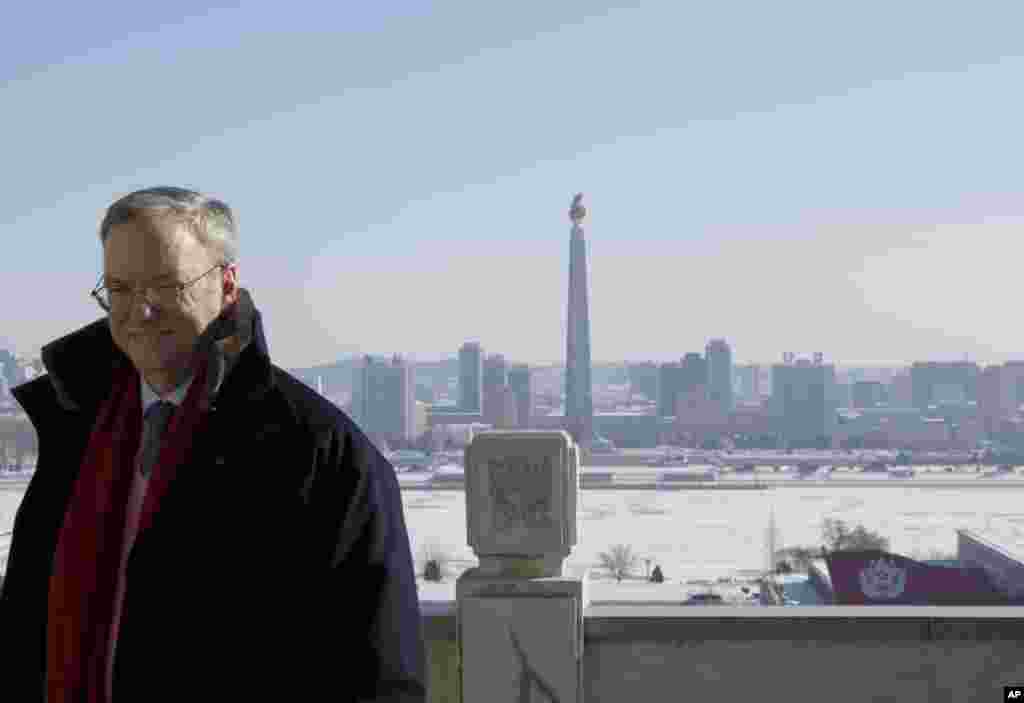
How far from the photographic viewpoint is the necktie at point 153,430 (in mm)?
1497

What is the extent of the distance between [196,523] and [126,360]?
0.82 feet

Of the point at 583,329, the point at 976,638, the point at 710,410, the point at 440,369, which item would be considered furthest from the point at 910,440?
the point at 976,638

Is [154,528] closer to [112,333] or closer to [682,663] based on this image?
[112,333]

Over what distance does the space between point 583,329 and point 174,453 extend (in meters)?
79.5

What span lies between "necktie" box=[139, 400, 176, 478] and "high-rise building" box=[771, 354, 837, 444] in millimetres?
105287

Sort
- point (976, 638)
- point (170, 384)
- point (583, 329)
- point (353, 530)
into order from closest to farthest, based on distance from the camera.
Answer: point (353, 530), point (170, 384), point (976, 638), point (583, 329)

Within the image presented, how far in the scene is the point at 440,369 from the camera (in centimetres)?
16638

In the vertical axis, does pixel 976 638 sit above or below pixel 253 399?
below

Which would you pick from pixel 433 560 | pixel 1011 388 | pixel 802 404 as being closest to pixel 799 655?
pixel 433 560

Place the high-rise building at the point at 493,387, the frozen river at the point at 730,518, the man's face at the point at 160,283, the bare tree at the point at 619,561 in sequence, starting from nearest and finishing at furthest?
the man's face at the point at 160,283, the bare tree at the point at 619,561, the frozen river at the point at 730,518, the high-rise building at the point at 493,387

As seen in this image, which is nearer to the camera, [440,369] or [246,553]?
[246,553]

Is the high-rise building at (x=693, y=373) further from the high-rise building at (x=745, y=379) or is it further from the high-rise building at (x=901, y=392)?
the high-rise building at (x=745, y=379)

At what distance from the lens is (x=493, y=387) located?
3974 inches

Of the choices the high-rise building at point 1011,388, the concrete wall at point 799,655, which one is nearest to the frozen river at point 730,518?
the concrete wall at point 799,655
